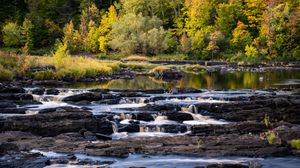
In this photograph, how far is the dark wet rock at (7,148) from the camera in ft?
58.7

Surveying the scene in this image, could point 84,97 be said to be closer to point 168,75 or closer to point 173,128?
point 173,128

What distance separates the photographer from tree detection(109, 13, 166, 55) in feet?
292

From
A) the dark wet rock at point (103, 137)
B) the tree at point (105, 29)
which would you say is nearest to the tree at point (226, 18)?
the tree at point (105, 29)

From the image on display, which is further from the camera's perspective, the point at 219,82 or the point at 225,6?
the point at 225,6

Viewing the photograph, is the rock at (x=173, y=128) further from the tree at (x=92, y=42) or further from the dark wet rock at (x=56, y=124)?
the tree at (x=92, y=42)

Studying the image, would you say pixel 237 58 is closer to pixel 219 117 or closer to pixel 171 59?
pixel 171 59

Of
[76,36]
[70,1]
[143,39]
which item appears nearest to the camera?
[143,39]

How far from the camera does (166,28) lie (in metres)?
105

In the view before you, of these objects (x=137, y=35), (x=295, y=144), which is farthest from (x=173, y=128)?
(x=137, y=35)

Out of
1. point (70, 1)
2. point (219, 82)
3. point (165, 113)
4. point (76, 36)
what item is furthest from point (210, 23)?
point (165, 113)

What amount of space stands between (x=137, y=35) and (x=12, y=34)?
24493 mm

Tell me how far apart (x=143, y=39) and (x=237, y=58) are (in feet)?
58.8

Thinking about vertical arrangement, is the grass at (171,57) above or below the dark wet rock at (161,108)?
above

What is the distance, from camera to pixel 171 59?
279 feet
